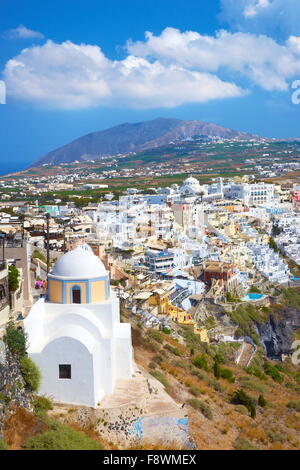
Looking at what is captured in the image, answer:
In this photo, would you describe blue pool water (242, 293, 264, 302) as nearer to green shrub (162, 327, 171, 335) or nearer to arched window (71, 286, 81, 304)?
green shrub (162, 327, 171, 335)

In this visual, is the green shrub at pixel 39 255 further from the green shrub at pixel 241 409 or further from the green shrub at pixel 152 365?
the green shrub at pixel 241 409

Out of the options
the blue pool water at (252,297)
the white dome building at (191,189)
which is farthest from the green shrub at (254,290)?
the white dome building at (191,189)

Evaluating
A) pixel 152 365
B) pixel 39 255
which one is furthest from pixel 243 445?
pixel 39 255

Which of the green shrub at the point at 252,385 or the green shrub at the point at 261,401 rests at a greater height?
the green shrub at the point at 261,401

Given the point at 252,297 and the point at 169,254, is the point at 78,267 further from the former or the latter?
the point at 252,297

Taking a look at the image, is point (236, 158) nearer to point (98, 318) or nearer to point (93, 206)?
point (93, 206)

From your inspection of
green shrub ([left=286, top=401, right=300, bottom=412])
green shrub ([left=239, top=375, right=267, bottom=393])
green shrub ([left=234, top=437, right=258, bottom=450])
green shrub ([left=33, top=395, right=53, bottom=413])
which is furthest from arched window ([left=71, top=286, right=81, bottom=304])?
green shrub ([left=286, top=401, right=300, bottom=412])
